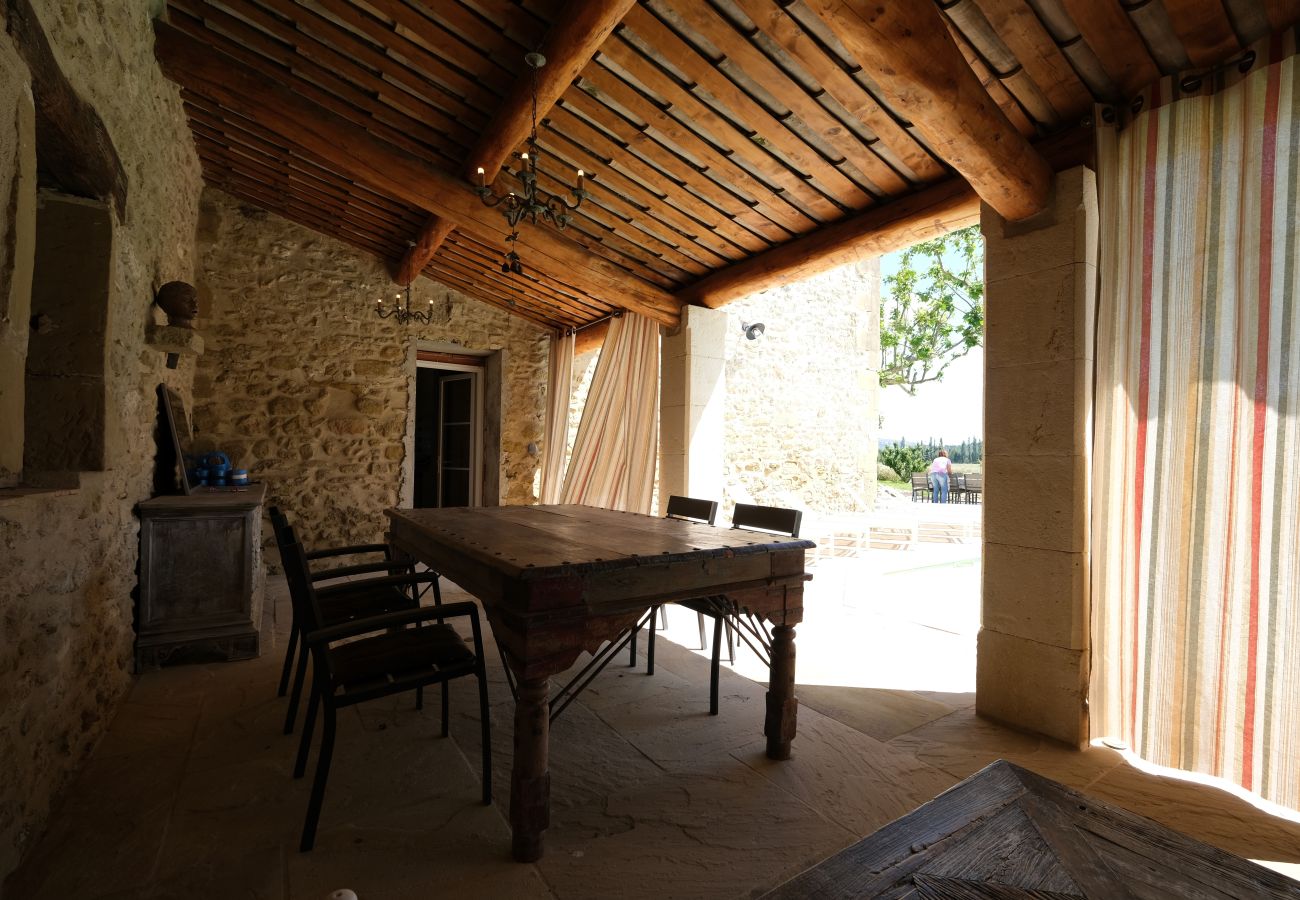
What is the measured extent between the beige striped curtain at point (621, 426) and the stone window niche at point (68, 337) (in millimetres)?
3306

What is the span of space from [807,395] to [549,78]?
5.41 m

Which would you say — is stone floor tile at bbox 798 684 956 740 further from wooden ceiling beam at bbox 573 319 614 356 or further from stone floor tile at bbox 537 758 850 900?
wooden ceiling beam at bbox 573 319 614 356

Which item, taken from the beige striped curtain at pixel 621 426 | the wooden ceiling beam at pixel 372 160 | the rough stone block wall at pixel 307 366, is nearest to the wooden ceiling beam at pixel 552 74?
the wooden ceiling beam at pixel 372 160

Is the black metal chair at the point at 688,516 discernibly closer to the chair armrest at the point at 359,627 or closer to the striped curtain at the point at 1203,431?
the chair armrest at the point at 359,627

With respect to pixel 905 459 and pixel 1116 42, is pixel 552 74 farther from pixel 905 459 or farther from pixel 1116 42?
pixel 905 459

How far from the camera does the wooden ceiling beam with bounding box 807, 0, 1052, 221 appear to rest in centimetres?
179

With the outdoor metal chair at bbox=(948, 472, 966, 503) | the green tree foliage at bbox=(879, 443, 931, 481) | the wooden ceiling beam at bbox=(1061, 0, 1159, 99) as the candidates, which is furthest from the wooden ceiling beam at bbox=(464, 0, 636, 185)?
the green tree foliage at bbox=(879, 443, 931, 481)

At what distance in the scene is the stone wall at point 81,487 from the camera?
1.51 meters

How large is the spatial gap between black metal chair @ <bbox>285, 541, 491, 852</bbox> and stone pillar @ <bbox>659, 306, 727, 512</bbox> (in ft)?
8.66

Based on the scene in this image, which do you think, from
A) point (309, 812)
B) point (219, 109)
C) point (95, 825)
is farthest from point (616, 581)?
point (219, 109)

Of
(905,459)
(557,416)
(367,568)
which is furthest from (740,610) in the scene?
(905,459)

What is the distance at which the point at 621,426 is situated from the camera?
5.15m

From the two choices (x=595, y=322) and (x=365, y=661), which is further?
(x=595, y=322)

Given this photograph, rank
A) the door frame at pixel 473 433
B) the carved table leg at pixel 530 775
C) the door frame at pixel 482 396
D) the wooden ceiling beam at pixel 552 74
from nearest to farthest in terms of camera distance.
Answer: the carved table leg at pixel 530 775 < the wooden ceiling beam at pixel 552 74 < the door frame at pixel 482 396 < the door frame at pixel 473 433
